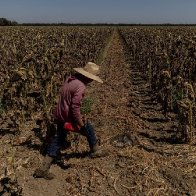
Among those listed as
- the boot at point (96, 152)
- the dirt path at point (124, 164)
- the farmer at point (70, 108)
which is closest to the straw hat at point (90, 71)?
the farmer at point (70, 108)

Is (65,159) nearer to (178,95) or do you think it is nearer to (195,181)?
Result: (195,181)

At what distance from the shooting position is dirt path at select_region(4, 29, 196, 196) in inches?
248

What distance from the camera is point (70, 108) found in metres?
6.53

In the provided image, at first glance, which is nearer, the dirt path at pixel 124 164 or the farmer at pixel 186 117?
the dirt path at pixel 124 164

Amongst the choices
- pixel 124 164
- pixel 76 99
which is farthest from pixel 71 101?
pixel 124 164

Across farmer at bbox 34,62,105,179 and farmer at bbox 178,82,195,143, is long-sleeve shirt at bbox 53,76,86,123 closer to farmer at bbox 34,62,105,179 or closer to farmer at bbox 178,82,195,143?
farmer at bbox 34,62,105,179

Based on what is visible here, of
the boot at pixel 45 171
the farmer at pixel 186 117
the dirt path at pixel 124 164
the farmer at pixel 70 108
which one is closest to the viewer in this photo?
the dirt path at pixel 124 164

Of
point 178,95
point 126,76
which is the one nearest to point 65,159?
point 178,95

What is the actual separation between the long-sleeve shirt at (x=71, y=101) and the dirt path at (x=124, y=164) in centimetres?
86

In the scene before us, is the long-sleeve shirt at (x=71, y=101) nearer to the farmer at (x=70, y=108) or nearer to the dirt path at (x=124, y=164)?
the farmer at (x=70, y=108)

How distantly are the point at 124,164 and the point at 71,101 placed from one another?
1329 millimetres

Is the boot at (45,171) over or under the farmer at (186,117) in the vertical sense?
under

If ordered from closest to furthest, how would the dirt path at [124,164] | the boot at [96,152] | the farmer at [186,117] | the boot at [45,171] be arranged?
the dirt path at [124,164]
the boot at [45,171]
the boot at [96,152]
the farmer at [186,117]

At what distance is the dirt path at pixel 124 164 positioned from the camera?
6301 mm
